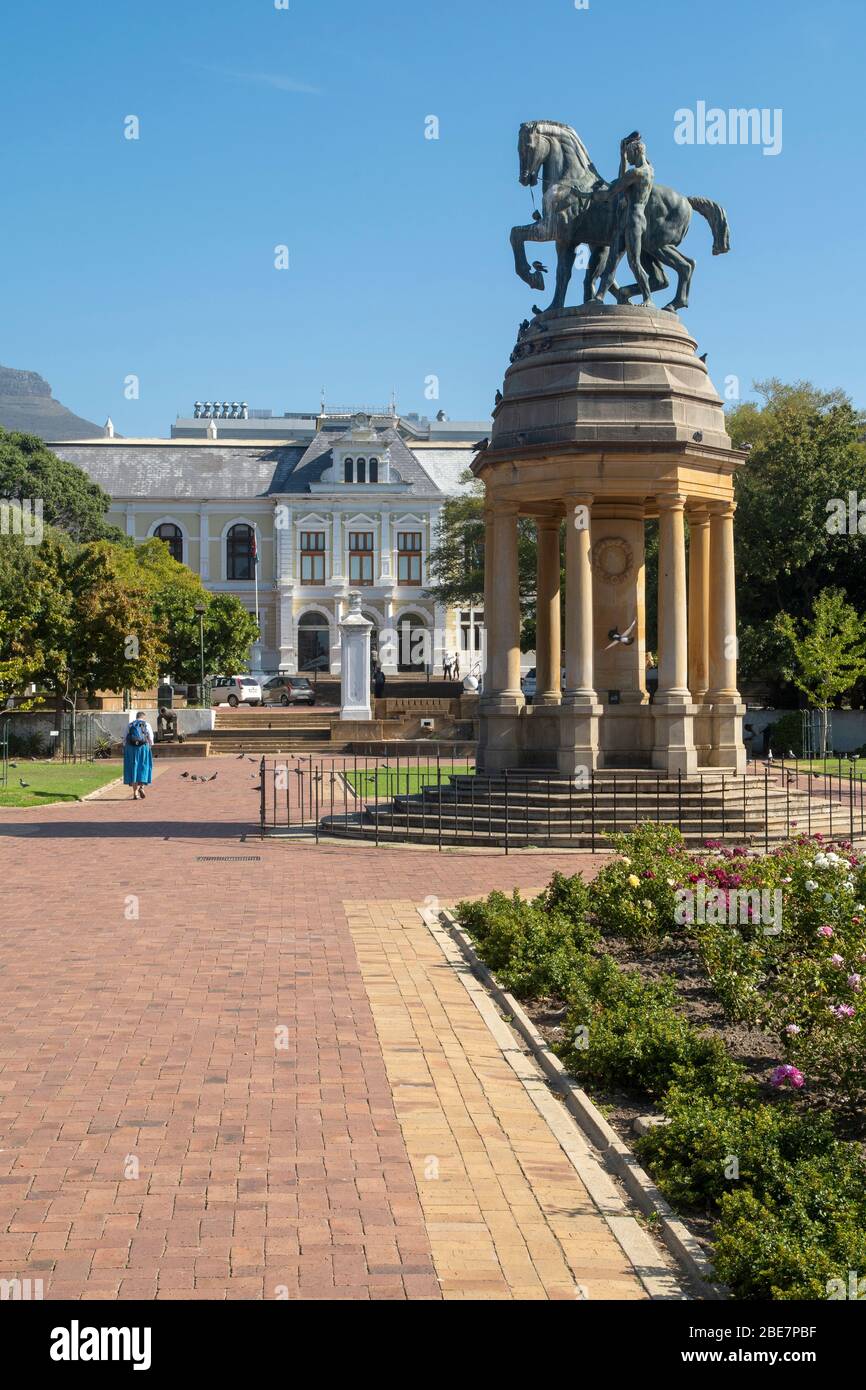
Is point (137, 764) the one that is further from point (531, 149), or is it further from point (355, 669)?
point (355, 669)

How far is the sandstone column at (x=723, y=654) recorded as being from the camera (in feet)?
78.7

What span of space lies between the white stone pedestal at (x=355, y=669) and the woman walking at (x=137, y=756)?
1961cm

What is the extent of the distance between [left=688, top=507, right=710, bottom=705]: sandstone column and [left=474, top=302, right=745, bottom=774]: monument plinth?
0.04m

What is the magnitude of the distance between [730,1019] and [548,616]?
16281 millimetres

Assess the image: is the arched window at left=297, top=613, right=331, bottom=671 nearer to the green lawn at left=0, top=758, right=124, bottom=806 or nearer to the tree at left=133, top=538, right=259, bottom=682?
the tree at left=133, top=538, right=259, bottom=682

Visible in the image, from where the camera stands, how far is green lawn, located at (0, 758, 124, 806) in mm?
30253

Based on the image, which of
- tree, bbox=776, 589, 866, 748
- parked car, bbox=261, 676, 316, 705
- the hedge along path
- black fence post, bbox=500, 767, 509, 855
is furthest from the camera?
parked car, bbox=261, 676, 316, 705

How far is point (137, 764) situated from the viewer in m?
31.5

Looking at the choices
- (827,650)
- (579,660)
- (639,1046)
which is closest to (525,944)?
(639,1046)

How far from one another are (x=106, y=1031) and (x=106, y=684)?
37.0 metres

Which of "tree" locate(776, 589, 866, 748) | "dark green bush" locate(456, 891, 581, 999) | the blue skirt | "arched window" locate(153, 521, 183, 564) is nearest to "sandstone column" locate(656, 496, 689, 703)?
"dark green bush" locate(456, 891, 581, 999)

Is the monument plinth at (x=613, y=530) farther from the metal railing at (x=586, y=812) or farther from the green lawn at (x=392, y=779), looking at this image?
the green lawn at (x=392, y=779)

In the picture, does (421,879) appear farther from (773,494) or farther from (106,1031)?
(773,494)

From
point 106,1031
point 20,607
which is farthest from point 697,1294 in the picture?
point 20,607
